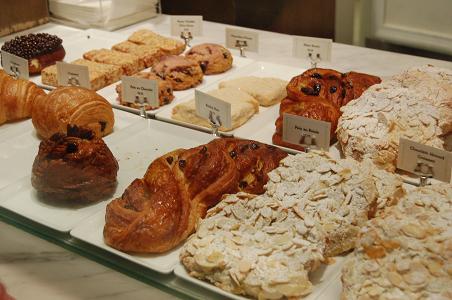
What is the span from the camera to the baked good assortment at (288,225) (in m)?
1.52

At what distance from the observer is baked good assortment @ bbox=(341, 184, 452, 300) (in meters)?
1.38

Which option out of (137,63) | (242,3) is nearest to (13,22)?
(137,63)

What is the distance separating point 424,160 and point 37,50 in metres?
1.91

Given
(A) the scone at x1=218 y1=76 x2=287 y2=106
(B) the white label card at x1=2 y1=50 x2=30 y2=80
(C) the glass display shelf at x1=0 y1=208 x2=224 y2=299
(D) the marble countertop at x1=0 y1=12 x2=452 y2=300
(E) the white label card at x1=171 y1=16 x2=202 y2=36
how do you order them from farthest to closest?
(E) the white label card at x1=171 y1=16 x2=202 y2=36
(B) the white label card at x1=2 y1=50 x2=30 y2=80
(A) the scone at x1=218 y1=76 x2=287 y2=106
(D) the marble countertop at x1=0 y1=12 x2=452 y2=300
(C) the glass display shelf at x1=0 y1=208 x2=224 y2=299

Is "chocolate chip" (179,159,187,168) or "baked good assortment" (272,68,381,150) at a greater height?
"baked good assortment" (272,68,381,150)

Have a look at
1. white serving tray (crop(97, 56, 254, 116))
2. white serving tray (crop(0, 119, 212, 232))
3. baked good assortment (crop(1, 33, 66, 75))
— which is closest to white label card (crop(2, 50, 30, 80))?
baked good assortment (crop(1, 33, 66, 75))

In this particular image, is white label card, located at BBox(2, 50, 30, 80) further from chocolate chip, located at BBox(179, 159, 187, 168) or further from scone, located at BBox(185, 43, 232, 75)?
chocolate chip, located at BBox(179, 159, 187, 168)

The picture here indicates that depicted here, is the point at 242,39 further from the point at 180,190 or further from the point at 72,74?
the point at 180,190

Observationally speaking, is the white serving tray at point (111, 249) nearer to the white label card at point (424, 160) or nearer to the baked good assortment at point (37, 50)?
the white label card at point (424, 160)

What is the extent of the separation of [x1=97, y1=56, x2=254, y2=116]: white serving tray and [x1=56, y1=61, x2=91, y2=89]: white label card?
0.09 meters

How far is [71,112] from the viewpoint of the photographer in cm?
235

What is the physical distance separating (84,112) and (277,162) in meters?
0.80

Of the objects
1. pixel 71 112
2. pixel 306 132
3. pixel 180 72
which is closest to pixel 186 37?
pixel 180 72

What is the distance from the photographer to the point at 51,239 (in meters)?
1.92
